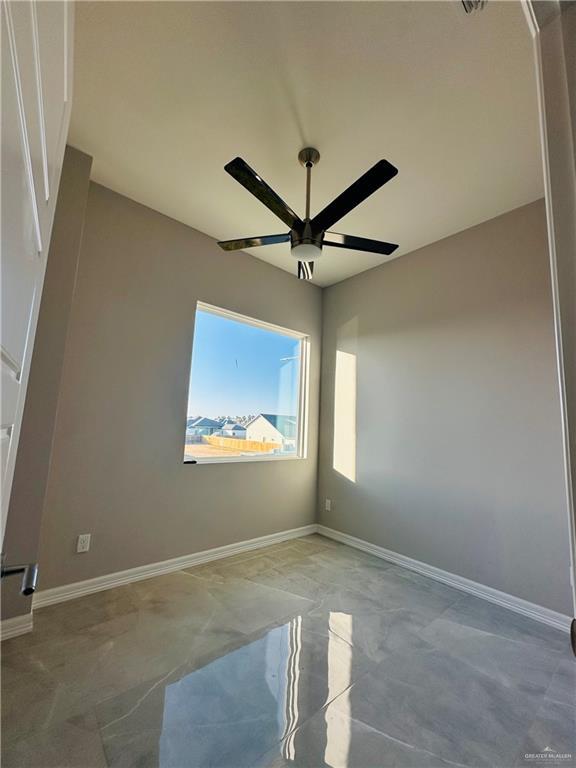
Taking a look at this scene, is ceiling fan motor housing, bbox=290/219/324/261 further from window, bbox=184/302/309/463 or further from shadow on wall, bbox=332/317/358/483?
shadow on wall, bbox=332/317/358/483

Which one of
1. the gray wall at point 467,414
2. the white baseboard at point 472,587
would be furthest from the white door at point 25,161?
the white baseboard at point 472,587

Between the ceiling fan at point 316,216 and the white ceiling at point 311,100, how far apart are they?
0.27m

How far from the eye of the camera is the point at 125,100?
1.75 meters

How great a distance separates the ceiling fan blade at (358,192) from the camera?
1475 mm

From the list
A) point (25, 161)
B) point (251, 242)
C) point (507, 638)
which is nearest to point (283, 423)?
point (251, 242)

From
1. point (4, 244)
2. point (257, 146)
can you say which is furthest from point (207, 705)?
point (257, 146)

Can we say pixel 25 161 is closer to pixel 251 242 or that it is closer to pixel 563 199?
pixel 563 199

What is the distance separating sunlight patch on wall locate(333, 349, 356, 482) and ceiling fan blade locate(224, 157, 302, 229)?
6.43 ft

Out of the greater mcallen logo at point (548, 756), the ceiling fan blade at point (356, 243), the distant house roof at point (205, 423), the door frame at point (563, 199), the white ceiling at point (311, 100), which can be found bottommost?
the greater mcallen logo at point (548, 756)

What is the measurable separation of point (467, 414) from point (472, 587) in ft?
4.19

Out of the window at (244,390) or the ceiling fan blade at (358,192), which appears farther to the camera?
the window at (244,390)

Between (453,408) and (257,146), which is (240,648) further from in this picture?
(257,146)

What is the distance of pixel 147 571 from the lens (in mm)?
2480

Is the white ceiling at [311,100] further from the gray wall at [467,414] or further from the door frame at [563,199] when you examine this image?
the door frame at [563,199]
